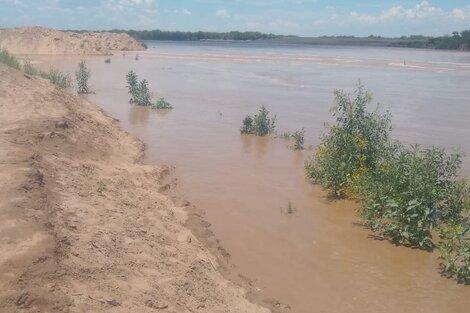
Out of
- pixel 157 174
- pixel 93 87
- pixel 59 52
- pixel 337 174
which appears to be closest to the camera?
pixel 337 174

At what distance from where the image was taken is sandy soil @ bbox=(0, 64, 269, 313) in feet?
15.7

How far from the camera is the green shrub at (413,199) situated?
8.06 metres

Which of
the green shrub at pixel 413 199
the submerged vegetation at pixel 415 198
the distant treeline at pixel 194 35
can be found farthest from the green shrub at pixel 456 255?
the distant treeline at pixel 194 35

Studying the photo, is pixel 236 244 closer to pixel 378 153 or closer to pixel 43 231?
pixel 43 231

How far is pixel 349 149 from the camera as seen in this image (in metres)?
10.7

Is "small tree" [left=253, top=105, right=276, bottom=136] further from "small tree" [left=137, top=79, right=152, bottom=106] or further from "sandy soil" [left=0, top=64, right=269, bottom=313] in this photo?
"small tree" [left=137, top=79, right=152, bottom=106]

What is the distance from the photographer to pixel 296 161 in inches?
525

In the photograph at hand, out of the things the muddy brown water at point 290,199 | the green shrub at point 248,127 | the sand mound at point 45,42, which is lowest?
the muddy brown water at point 290,199

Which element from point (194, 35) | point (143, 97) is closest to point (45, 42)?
point (143, 97)

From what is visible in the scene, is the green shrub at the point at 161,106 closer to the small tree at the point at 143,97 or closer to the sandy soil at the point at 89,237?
the small tree at the point at 143,97

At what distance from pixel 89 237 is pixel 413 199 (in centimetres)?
479

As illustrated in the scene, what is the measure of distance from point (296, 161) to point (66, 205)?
739 cm

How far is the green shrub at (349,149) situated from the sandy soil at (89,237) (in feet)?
10.5

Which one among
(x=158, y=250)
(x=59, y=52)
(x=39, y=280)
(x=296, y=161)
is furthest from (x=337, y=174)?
(x=59, y=52)
